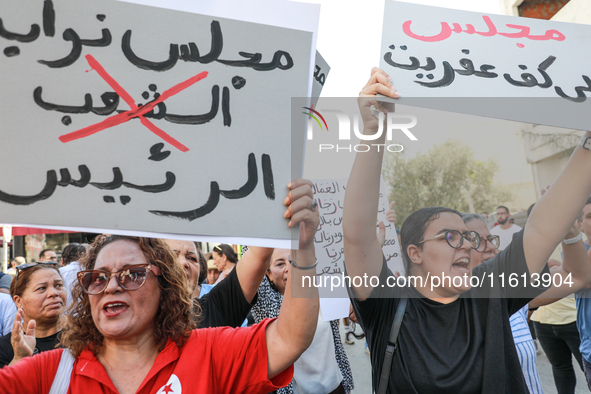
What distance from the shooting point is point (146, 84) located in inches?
55.0

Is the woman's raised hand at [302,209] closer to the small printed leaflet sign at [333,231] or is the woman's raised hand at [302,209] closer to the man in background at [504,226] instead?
the small printed leaflet sign at [333,231]

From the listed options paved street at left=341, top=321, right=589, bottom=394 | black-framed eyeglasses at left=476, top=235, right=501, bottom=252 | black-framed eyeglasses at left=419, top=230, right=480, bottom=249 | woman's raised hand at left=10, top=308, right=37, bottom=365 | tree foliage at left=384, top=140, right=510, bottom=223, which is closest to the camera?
black-framed eyeglasses at left=419, top=230, right=480, bottom=249

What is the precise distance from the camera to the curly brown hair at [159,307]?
1539 mm

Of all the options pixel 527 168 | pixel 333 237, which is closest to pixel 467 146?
pixel 527 168

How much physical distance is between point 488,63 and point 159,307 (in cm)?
155

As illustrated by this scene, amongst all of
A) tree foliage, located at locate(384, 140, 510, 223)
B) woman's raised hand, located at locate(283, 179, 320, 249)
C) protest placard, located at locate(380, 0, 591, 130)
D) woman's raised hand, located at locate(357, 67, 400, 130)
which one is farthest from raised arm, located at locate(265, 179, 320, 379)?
tree foliage, located at locate(384, 140, 510, 223)

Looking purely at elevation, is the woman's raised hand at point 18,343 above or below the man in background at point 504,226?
below

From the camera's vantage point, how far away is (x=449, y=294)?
1831 millimetres

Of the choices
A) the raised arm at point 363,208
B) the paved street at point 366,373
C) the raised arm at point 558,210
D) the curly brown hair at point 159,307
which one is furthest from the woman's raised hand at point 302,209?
the paved street at point 366,373

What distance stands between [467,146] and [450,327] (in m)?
30.3

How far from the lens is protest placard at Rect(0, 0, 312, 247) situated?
1313 mm

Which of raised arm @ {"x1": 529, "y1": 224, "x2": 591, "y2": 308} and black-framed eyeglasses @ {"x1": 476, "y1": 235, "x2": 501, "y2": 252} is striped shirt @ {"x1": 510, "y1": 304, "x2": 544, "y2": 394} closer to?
raised arm @ {"x1": 529, "y1": 224, "x2": 591, "y2": 308}

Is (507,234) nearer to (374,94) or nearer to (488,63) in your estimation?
(488,63)

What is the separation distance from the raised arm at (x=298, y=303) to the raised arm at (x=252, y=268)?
1.67 feet
